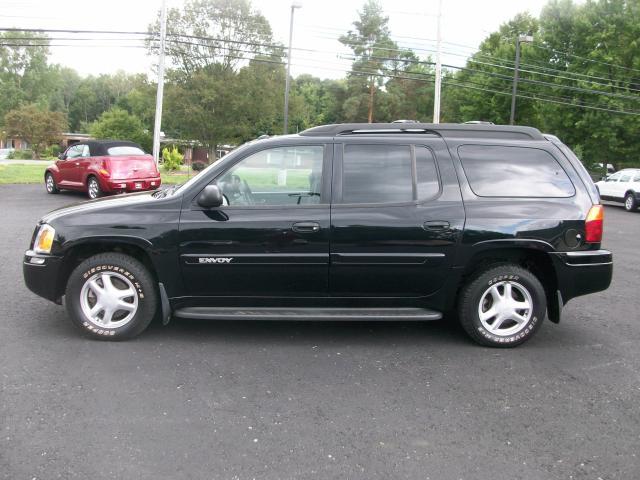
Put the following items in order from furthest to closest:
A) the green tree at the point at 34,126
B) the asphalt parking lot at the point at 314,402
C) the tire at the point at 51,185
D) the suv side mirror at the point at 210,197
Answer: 1. the green tree at the point at 34,126
2. the tire at the point at 51,185
3. the suv side mirror at the point at 210,197
4. the asphalt parking lot at the point at 314,402

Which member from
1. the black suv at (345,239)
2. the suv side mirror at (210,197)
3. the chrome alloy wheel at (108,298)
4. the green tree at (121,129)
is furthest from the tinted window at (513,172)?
the green tree at (121,129)

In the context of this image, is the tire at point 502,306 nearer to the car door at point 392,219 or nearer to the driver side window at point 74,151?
the car door at point 392,219

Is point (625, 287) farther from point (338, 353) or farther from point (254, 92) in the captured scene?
point (254, 92)

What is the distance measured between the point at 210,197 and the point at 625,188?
21.9 metres

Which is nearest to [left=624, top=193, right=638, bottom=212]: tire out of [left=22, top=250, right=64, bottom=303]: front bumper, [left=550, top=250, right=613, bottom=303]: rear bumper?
[left=550, top=250, right=613, bottom=303]: rear bumper

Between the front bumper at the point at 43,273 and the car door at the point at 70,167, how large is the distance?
1327 centimetres

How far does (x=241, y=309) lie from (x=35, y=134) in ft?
262

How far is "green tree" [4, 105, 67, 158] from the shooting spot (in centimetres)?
7375

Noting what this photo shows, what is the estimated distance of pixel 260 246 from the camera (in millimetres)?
4641

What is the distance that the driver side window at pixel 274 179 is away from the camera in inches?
189

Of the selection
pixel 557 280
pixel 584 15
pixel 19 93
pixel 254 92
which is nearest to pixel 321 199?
pixel 557 280

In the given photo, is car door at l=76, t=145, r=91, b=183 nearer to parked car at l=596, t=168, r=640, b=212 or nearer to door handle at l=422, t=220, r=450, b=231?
door handle at l=422, t=220, r=450, b=231

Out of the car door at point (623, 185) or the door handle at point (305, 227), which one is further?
the car door at point (623, 185)

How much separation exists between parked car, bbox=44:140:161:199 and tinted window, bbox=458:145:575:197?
1348cm
